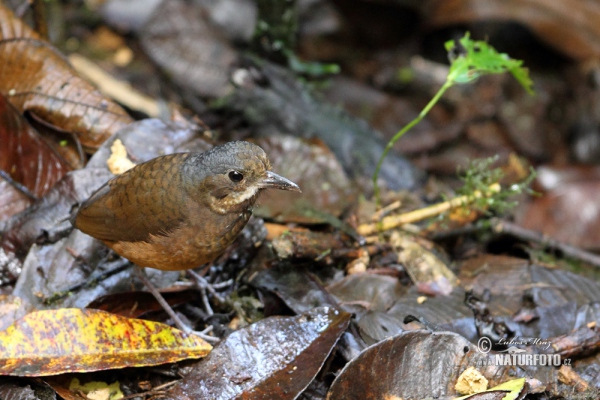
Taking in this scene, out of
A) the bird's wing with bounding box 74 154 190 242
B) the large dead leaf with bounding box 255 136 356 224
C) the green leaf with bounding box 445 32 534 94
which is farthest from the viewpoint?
the large dead leaf with bounding box 255 136 356 224

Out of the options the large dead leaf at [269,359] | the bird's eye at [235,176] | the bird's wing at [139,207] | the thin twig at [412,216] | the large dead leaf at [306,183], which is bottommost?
the large dead leaf at [269,359]

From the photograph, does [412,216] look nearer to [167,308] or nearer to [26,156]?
[167,308]

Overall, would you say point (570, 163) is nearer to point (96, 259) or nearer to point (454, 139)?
point (454, 139)

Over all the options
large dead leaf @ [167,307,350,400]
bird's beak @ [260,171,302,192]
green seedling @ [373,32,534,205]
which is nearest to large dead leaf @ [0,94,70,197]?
bird's beak @ [260,171,302,192]

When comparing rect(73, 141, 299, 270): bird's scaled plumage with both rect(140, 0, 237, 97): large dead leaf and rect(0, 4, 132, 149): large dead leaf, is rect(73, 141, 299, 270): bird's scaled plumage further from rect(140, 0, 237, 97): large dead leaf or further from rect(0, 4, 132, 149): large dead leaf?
rect(140, 0, 237, 97): large dead leaf

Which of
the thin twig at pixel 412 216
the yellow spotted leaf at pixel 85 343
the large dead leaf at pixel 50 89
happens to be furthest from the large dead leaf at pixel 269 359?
the large dead leaf at pixel 50 89

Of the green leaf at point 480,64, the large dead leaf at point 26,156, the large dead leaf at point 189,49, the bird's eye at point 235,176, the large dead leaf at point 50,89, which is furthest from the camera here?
the large dead leaf at point 189,49

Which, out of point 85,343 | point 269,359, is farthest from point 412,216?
point 85,343

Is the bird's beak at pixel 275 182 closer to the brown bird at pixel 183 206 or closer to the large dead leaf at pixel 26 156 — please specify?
the brown bird at pixel 183 206

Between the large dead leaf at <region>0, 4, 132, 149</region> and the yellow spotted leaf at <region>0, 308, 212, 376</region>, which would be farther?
the large dead leaf at <region>0, 4, 132, 149</region>
